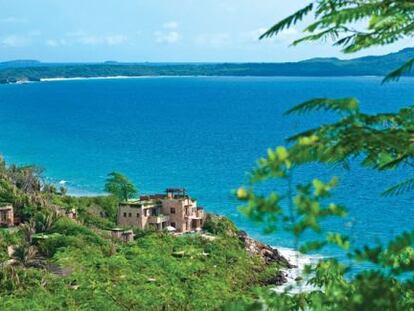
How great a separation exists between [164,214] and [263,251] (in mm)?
5433

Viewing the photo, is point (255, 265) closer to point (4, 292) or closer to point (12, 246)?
point (12, 246)

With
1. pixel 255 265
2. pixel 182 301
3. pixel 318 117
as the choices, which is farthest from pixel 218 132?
pixel 182 301

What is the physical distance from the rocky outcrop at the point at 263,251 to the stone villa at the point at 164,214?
8.02 ft

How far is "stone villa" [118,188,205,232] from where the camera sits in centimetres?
3388

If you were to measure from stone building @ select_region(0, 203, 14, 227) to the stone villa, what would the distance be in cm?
522

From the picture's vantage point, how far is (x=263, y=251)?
108ft

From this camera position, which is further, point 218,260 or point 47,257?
point 218,260

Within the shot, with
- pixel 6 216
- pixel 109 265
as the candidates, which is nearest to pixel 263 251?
pixel 109 265

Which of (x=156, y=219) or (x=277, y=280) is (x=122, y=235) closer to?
(x=156, y=219)

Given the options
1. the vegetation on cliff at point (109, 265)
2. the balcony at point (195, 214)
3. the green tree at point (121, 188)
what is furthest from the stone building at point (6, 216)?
the green tree at point (121, 188)

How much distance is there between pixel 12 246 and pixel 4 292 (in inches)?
236

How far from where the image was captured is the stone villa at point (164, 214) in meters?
33.9

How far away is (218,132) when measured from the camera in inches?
3617

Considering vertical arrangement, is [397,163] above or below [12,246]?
above
